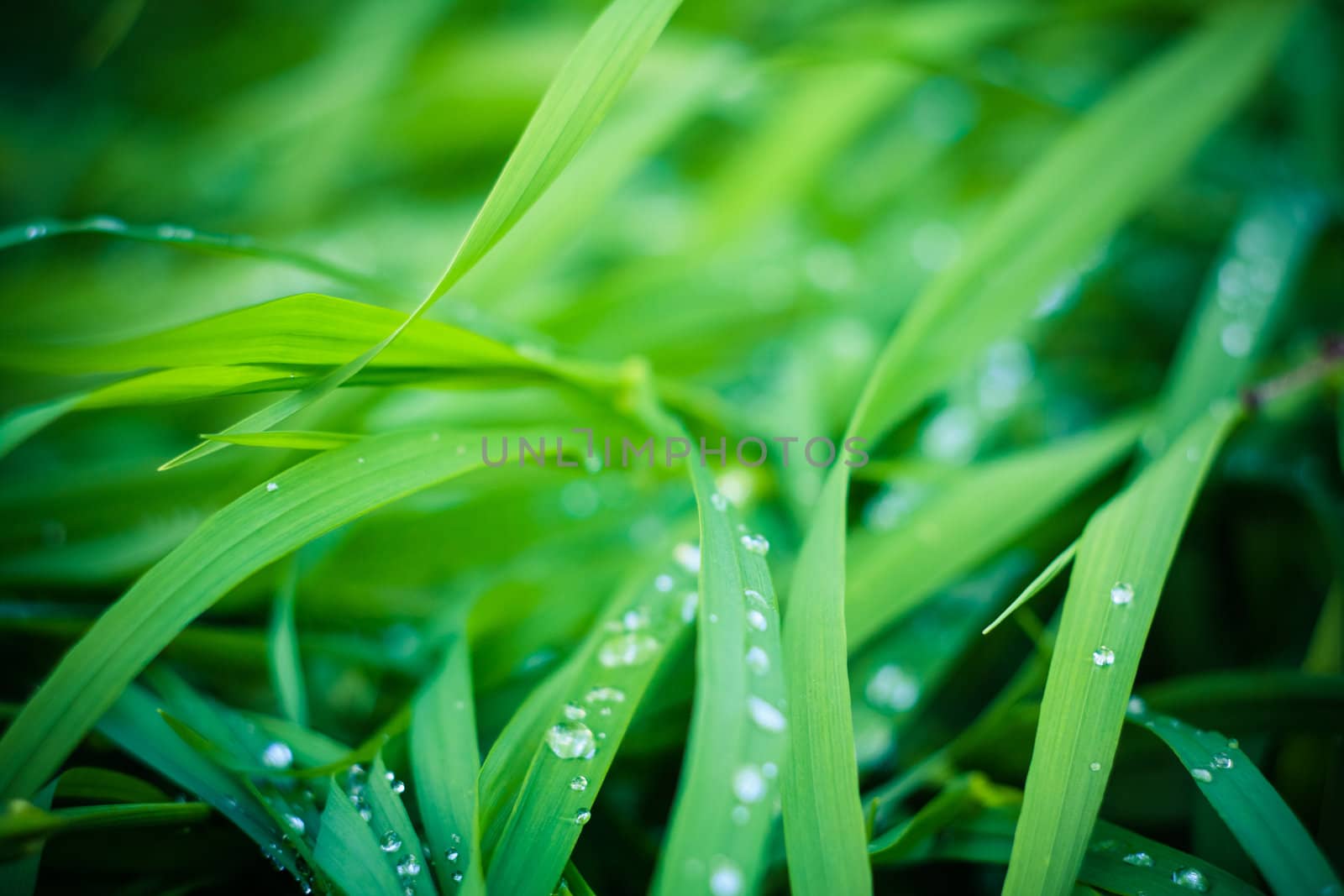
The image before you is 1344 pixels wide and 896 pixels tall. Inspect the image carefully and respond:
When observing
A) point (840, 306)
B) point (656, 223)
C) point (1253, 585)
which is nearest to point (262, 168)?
point (656, 223)

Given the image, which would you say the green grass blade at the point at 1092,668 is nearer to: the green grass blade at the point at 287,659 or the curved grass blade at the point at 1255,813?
the curved grass blade at the point at 1255,813

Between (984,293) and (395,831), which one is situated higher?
(984,293)

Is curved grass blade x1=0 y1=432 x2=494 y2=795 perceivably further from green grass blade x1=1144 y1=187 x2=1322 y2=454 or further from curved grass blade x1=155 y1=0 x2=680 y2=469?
green grass blade x1=1144 y1=187 x2=1322 y2=454

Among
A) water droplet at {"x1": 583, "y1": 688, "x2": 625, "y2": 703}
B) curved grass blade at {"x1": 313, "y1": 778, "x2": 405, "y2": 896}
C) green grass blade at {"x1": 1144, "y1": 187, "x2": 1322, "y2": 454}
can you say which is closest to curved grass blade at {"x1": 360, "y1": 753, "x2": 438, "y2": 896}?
curved grass blade at {"x1": 313, "y1": 778, "x2": 405, "y2": 896}

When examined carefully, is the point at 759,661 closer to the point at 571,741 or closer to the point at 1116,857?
the point at 571,741

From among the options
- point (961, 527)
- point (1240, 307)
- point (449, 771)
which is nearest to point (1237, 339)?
point (1240, 307)

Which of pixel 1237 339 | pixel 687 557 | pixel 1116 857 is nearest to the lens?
pixel 1116 857

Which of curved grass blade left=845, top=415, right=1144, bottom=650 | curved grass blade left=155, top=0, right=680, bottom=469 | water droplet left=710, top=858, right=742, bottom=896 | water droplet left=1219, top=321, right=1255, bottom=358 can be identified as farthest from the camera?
water droplet left=1219, top=321, right=1255, bottom=358
